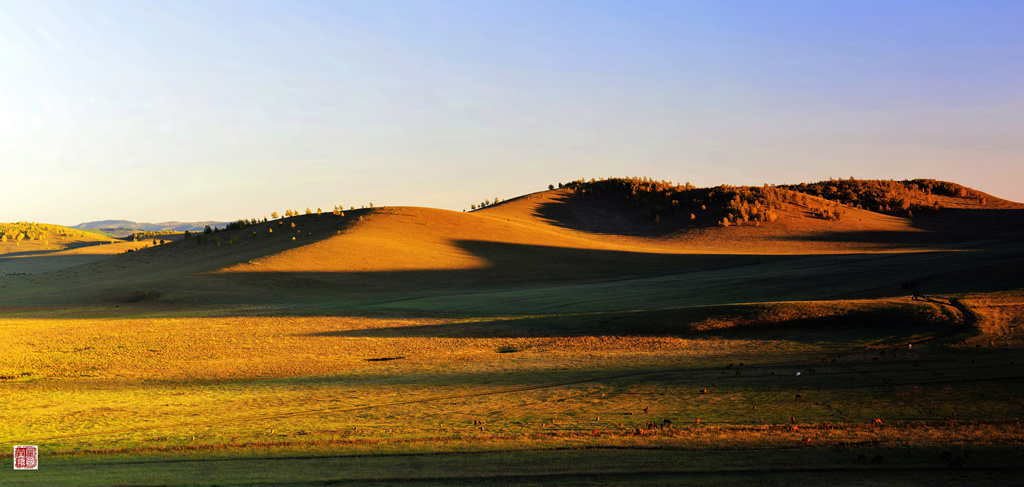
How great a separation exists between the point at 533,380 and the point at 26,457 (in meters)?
6.65

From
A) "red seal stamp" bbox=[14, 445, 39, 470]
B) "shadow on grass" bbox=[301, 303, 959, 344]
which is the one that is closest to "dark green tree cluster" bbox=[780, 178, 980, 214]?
"shadow on grass" bbox=[301, 303, 959, 344]

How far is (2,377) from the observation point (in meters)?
12.2

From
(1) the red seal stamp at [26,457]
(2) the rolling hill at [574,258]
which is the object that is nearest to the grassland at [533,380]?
(1) the red seal stamp at [26,457]

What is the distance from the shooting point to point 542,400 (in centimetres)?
948

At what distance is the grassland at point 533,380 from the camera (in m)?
6.67

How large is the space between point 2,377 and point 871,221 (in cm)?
5580

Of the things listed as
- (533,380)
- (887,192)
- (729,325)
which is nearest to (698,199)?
(887,192)

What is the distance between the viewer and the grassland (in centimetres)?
667

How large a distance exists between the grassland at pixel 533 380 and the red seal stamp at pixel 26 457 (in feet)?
0.51

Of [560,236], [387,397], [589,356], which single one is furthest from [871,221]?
[387,397]

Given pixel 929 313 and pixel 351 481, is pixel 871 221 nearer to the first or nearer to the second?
pixel 929 313

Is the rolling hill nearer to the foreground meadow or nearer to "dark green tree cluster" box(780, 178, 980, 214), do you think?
"dark green tree cluster" box(780, 178, 980, 214)

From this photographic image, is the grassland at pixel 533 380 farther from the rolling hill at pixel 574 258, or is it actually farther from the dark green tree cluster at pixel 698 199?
the dark green tree cluster at pixel 698 199

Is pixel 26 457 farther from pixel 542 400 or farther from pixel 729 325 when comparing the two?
pixel 729 325
